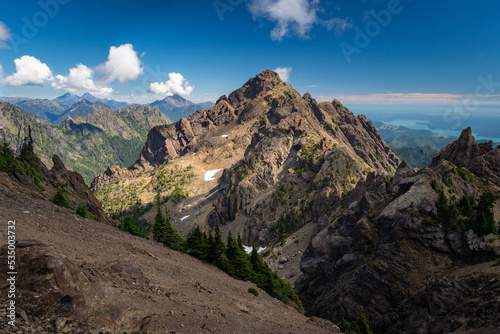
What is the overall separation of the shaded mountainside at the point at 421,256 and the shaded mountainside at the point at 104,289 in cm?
1183

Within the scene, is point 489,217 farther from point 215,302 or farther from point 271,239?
point 271,239

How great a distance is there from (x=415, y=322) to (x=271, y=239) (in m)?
66.7

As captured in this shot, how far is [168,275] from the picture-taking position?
24.8 m

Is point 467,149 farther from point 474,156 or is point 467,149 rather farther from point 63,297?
point 63,297

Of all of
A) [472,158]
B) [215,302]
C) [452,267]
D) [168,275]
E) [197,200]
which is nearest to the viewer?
[215,302]

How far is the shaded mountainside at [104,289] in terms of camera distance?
10945 mm

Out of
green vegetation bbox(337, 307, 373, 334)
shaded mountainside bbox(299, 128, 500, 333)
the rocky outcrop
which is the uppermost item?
the rocky outcrop

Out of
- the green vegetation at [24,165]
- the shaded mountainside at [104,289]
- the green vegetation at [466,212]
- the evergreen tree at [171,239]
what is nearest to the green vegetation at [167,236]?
the evergreen tree at [171,239]

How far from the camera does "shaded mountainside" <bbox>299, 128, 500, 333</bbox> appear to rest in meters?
26.3

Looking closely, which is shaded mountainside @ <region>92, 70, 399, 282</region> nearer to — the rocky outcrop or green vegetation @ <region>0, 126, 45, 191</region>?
the rocky outcrop

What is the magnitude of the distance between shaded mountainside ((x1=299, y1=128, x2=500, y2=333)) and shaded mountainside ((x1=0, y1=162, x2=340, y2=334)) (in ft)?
38.8

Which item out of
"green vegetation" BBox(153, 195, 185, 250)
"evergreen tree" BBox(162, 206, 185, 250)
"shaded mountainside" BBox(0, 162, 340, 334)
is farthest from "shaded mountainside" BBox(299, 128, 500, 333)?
"green vegetation" BBox(153, 195, 185, 250)

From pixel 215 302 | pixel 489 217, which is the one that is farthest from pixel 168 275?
pixel 489 217

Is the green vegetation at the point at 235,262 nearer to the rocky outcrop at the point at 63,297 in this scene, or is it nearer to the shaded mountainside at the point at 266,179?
the shaded mountainside at the point at 266,179
